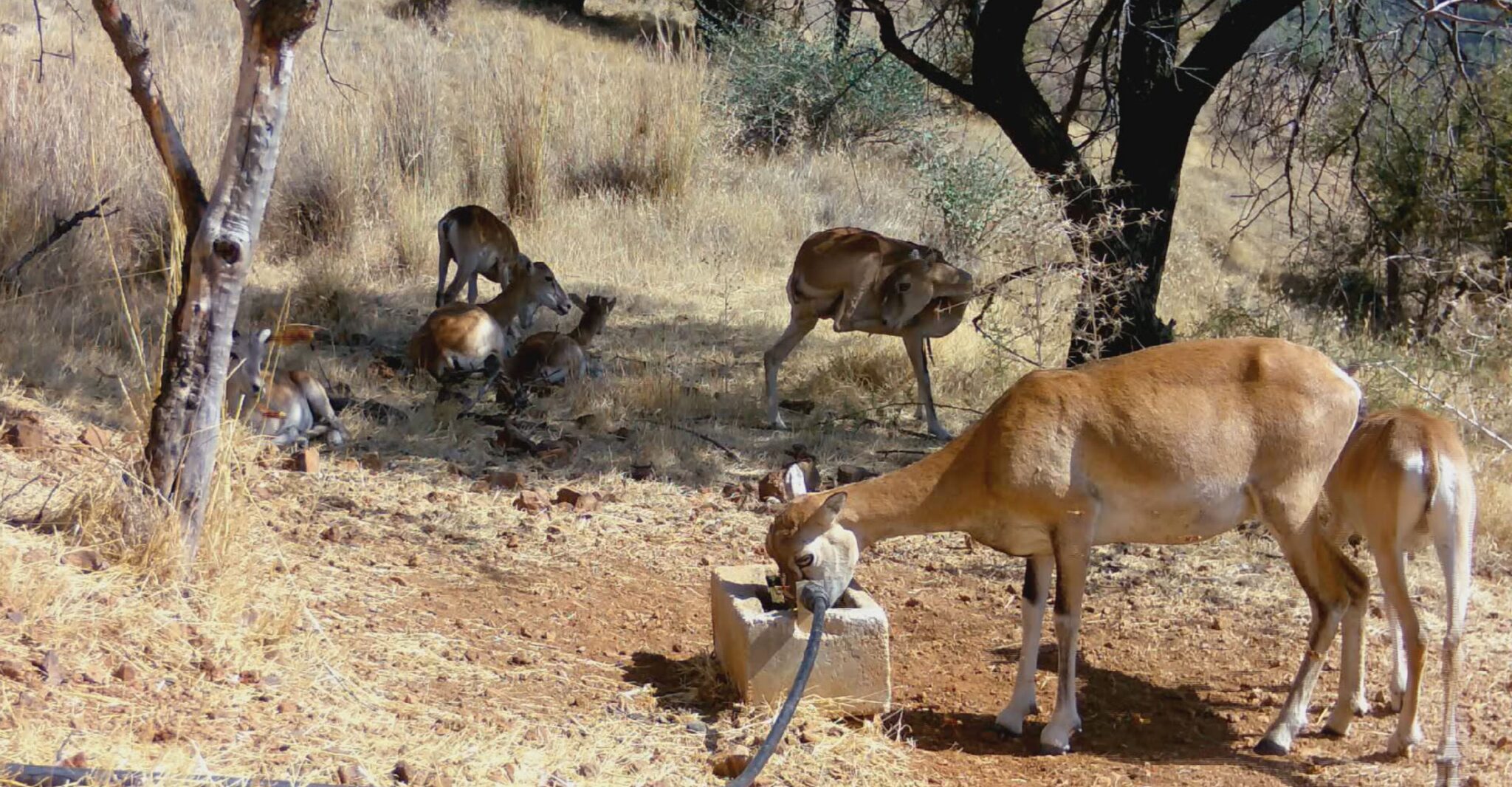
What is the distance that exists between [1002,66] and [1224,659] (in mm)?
4692

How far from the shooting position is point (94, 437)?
7926 millimetres

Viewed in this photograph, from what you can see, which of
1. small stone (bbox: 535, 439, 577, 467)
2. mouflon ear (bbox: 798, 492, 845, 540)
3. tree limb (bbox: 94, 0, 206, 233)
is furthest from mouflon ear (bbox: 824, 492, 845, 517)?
small stone (bbox: 535, 439, 577, 467)

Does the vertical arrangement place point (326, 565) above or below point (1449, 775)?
below

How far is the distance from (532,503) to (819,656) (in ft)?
9.82

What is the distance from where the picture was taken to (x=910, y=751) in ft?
18.5

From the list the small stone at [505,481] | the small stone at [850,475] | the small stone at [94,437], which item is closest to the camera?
the small stone at [94,437]

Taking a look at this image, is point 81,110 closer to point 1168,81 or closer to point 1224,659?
point 1168,81

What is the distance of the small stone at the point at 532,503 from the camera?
8.23 meters

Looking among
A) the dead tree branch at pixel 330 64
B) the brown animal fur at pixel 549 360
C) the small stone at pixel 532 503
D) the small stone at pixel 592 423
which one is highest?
the dead tree branch at pixel 330 64

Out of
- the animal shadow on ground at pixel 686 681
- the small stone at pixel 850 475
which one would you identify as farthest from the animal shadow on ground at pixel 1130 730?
the small stone at pixel 850 475

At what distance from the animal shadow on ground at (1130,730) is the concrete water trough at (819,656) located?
0.20 metres

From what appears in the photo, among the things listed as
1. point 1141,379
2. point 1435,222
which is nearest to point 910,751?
point 1141,379

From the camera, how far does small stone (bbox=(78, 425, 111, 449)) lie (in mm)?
7664

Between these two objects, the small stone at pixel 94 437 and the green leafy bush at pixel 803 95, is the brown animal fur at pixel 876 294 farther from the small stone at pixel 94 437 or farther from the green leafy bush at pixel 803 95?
the green leafy bush at pixel 803 95
